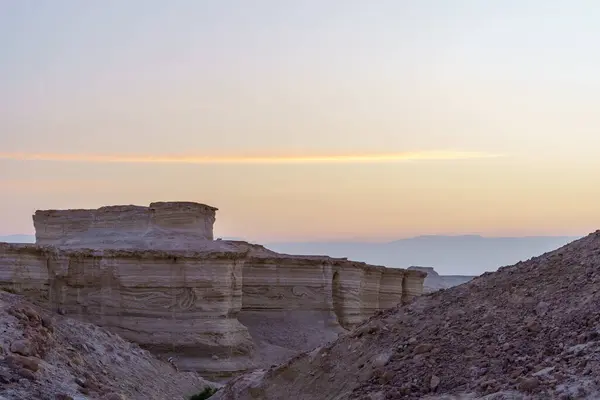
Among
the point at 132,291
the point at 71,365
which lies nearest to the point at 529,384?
the point at 71,365

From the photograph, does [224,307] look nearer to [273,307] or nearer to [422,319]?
[273,307]

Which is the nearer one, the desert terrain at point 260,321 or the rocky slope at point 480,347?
the rocky slope at point 480,347

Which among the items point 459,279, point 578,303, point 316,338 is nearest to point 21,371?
point 578,303

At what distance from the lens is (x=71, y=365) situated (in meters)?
16.4

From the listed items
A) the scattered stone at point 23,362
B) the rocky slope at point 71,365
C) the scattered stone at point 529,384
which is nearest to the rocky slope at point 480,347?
the scattered stone at point 529,384

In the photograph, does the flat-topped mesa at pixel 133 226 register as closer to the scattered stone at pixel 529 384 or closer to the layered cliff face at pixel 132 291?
the layered cliff face at pixel 132 291

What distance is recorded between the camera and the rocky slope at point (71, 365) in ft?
44.1

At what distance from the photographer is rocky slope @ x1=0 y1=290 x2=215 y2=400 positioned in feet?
44.1

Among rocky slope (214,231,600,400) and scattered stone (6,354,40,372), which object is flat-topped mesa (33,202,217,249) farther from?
rocky slope (214,231,600,400)

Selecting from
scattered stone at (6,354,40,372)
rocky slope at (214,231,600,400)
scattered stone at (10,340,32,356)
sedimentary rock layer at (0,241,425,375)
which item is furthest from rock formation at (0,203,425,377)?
rocky slope at (214,231,600,400)

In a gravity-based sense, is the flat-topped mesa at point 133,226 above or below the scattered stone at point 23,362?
above

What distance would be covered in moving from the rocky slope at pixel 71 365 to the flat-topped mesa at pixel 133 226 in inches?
321

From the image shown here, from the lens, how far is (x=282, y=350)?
29.6 m

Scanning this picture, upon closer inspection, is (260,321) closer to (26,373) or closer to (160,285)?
(160,285)
